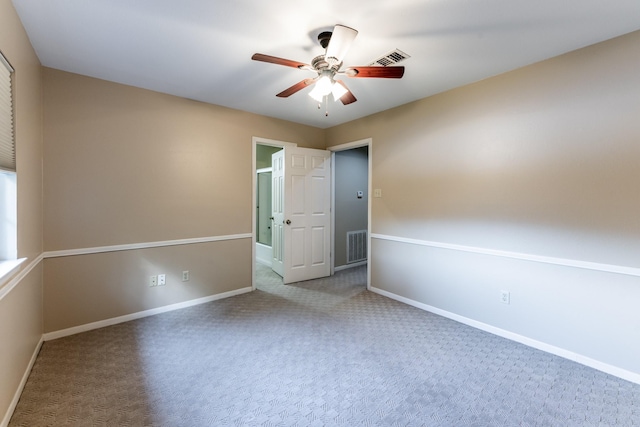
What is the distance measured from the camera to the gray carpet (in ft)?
5.48

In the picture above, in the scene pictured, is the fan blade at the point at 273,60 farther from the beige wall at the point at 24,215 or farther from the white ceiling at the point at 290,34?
the beige wall at the point at 24,215

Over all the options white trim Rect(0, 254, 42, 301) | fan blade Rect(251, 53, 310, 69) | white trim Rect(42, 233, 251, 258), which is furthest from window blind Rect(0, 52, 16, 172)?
fan blade Rect(251, 53, 310, 69)

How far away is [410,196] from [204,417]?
2.87 meters

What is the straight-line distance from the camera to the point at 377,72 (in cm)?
197

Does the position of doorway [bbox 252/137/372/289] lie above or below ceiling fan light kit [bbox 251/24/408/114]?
below

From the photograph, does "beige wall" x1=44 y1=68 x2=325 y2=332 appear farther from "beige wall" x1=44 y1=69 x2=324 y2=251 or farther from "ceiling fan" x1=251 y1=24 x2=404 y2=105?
"ceiling fan" x1=251 y1=24 x2=404 y2=105

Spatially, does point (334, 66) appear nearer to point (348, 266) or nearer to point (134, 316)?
point (134, 316)

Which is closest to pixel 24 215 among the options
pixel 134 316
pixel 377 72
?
pixel 134 316

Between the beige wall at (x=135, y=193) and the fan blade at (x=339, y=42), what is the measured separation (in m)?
2.11

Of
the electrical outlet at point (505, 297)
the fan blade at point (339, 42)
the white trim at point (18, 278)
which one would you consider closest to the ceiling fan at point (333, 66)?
the fan blade at point (339, 42)

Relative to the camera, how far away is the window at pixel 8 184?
5.33 ft

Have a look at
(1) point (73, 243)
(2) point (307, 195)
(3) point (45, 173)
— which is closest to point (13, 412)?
(1) point (73, 243)

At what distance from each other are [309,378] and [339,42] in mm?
2291

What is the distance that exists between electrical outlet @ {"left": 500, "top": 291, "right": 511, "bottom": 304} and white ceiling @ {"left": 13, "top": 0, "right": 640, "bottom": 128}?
2057 mm
